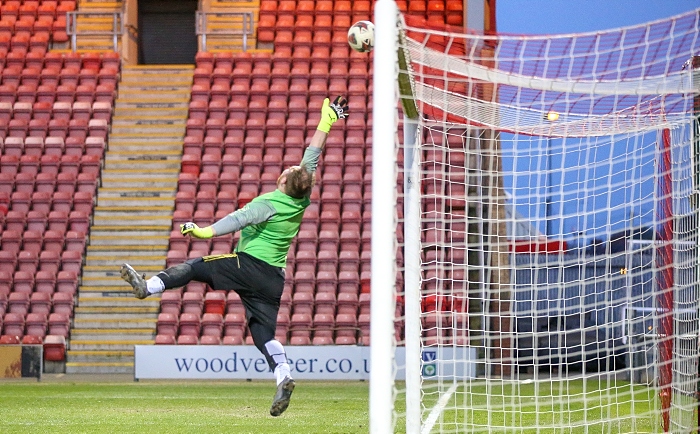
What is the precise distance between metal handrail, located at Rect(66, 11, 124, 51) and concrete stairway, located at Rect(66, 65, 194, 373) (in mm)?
657

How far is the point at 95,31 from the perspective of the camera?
18.2 meters

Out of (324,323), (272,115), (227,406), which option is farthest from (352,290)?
(227,406)

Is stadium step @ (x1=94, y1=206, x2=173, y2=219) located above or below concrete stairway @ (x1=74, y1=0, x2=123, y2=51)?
below

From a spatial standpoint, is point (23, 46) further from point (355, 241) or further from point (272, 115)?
point (355, 241)

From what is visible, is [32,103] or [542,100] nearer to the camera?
[542,100]

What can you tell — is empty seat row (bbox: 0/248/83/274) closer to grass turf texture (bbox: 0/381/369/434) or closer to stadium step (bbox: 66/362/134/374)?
stadium step (bbox: 66/362/134/374)

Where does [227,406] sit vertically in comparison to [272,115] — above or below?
below

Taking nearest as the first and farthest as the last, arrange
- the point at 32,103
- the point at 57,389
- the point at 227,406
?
the point at 227,406
the point at 57,389
the point at 32,103

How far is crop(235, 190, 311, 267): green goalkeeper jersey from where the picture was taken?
5.77 m

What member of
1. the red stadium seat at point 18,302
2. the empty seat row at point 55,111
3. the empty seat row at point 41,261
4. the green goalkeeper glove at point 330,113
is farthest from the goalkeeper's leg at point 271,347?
the empty seat row at point 55,111

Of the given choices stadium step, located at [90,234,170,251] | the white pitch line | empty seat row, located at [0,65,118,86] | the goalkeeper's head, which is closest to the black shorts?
the goalkeeper's head

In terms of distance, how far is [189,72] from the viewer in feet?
59.1

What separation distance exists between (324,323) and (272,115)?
442 cm

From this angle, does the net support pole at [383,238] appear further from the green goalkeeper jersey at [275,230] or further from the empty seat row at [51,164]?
the empty seat row at [51,164]
